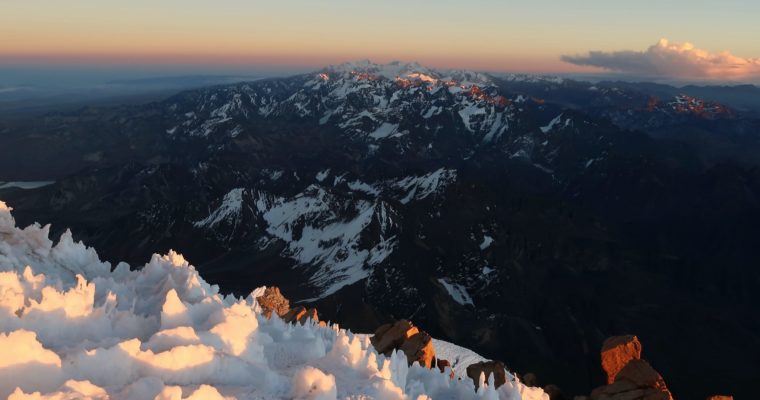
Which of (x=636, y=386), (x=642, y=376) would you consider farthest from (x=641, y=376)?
(x=636, y=386)

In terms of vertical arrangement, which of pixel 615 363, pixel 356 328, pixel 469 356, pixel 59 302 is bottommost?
pixel 356 328

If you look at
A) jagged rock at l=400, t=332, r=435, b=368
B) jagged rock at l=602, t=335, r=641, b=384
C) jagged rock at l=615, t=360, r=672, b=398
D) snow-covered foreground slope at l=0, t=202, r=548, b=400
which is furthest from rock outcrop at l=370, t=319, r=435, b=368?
jagged rock at l=602, t=335, r=641, b=384

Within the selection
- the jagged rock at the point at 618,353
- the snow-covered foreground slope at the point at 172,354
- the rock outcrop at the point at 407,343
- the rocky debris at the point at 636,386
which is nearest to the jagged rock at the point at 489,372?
the rock outcrop at the point at 407,343

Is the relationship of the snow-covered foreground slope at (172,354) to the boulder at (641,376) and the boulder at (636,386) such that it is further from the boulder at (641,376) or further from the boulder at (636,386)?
the boulder at (641,376)

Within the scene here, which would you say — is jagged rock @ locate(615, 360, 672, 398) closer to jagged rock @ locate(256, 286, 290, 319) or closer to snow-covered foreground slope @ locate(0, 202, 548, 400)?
snow-covered foreground slope @ locate(0, 202, 548, 400)

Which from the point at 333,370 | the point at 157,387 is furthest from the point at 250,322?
the point at 157,387

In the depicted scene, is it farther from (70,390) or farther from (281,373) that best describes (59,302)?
(281,373)
